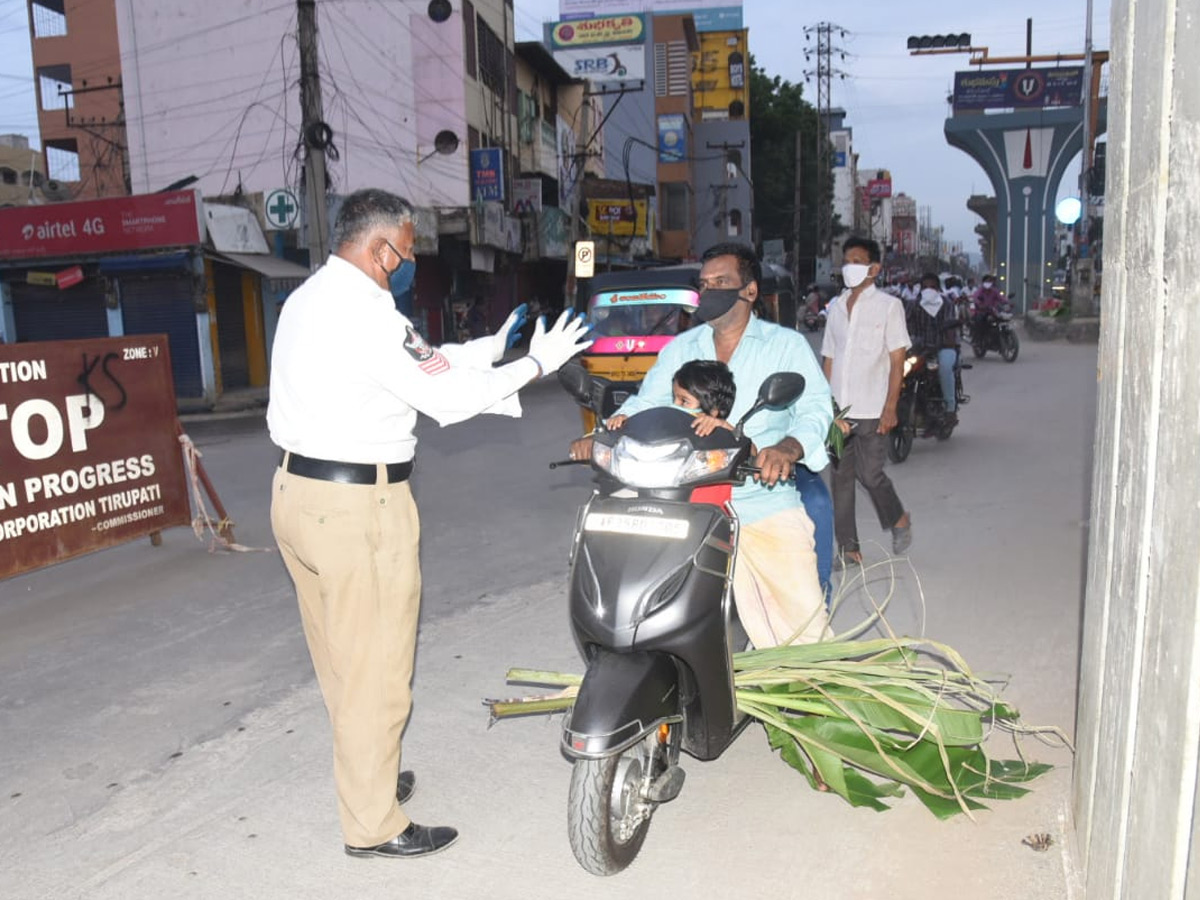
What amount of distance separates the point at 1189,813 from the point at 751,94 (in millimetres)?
72943

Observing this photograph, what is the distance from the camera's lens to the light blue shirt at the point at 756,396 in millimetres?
3814

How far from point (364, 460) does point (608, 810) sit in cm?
122

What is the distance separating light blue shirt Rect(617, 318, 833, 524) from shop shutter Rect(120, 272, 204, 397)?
19.6 meters

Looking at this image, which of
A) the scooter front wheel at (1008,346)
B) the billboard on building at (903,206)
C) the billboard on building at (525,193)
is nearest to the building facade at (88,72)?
the billboard on building at (525,193)

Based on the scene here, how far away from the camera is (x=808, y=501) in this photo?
492 cm

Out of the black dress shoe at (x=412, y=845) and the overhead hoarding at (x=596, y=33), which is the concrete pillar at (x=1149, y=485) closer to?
the black dress shoe at (x=412, y=845)

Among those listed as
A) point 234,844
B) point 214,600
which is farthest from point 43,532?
point 234,844

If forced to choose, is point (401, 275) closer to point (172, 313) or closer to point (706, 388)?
point (706, 388)

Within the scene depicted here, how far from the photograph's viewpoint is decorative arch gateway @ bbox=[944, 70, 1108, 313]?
49.1 m

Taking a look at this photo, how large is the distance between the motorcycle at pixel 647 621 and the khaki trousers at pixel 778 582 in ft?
1.58

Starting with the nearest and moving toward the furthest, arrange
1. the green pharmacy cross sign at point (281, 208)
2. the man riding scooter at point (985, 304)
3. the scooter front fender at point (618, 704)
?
1. the scooter front fender at point (618, 704)
2. the man riding scooter at point (985, 304)
3. the green pharmacy cross sign at point (281, 208)

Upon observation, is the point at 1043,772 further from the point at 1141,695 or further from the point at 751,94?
the point at 751,94

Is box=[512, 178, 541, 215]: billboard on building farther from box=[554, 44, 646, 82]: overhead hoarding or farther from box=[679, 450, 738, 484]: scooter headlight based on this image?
box=[679, 450, 738, 484]: scooter headlight

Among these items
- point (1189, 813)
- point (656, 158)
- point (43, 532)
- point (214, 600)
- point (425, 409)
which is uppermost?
point (656, 158)
